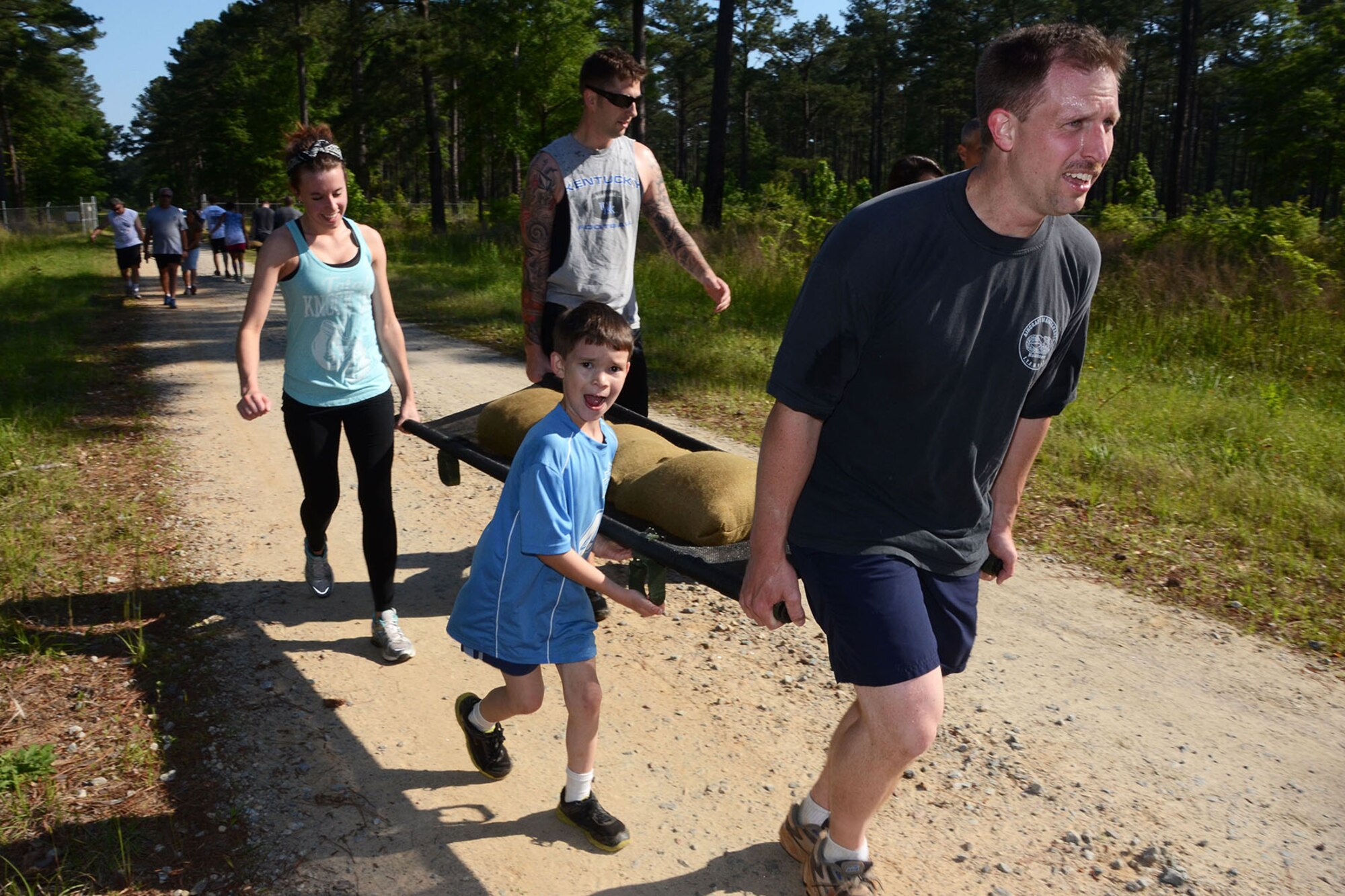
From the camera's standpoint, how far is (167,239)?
17.6 metres

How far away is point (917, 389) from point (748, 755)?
1.90m

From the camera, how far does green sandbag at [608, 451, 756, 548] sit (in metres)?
3.72

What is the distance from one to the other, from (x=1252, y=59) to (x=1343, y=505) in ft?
179

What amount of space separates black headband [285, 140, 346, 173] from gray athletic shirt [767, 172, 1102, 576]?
2.42m

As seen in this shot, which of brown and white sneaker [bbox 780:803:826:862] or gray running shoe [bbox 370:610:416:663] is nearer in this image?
brown and white sneaker [bbox 780:803:826:862]

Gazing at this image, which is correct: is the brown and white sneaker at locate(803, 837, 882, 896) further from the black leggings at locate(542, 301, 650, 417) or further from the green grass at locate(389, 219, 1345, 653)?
the green grass at locate(389, 219, 1345, 653)

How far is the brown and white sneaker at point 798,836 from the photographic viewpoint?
10.1ft

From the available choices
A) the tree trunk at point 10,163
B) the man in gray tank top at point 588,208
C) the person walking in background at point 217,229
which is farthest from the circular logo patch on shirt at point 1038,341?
the tree trunk at point 10,163

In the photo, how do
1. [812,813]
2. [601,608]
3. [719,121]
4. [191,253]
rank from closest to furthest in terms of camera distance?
[812,813]
[601,608]
[191,253]
[719,121]

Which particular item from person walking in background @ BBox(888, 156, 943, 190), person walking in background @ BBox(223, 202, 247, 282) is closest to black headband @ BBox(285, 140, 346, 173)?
person walking in background @ BBox(888, 156, 943, 190)

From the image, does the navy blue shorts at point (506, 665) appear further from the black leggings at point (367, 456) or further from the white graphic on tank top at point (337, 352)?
the white graphic on tank top at point (337, 352)

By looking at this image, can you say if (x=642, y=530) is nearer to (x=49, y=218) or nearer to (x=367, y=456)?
(x=367, y=456)

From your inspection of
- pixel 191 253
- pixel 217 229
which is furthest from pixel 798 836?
pixel 217 229

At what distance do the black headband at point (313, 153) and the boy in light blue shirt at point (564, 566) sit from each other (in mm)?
1619
